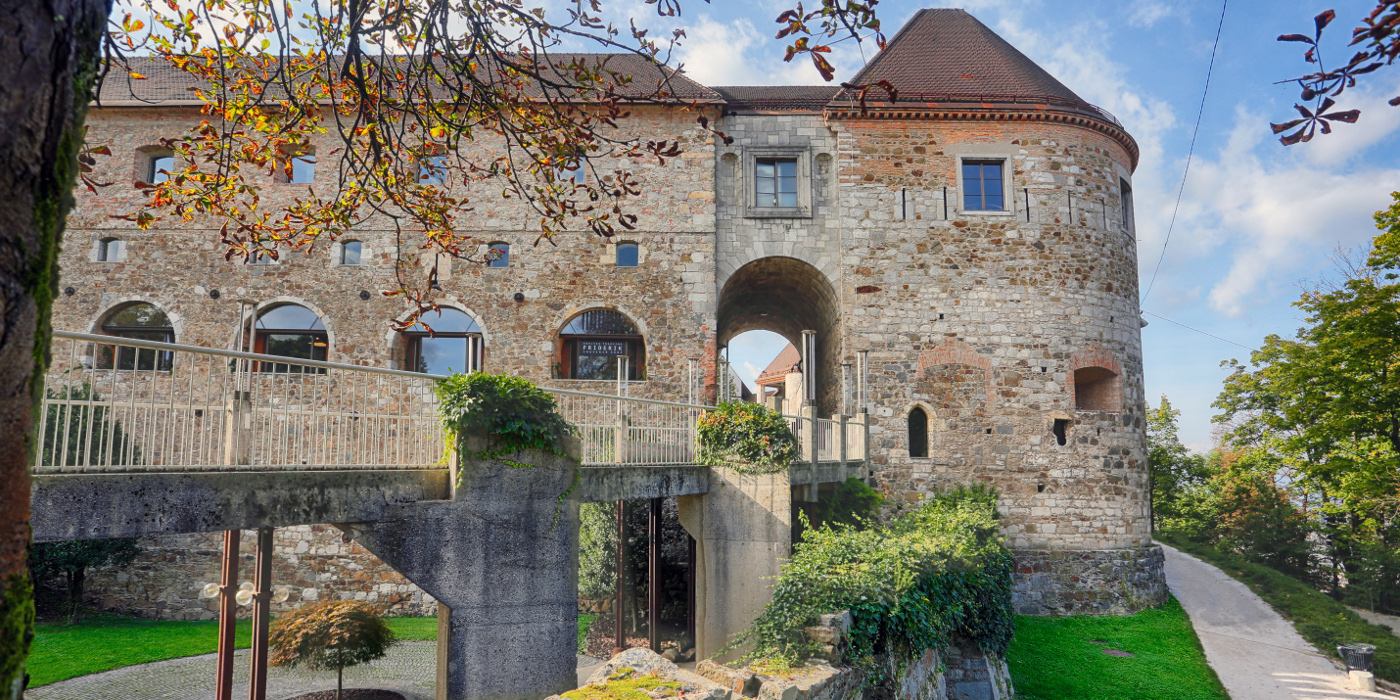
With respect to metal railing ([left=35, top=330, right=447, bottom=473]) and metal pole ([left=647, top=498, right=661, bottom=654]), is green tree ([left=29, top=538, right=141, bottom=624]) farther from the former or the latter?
metal pole ([left=647, top=498, right=661, bottom=654])

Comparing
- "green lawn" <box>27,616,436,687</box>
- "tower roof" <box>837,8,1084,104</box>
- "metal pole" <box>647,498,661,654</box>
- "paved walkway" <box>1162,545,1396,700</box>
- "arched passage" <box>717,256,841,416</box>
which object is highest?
"tower roof" <box>837,8,1084,104</box>

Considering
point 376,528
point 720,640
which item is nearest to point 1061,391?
point 720,640

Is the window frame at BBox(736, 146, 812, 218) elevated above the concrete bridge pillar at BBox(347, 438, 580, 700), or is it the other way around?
the window frame at BBox(736, 146, 812, 218)

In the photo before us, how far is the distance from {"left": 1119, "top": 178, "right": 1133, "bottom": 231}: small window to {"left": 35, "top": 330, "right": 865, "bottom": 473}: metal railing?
8616 millimetres

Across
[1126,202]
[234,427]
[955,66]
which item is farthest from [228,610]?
[1126,202]

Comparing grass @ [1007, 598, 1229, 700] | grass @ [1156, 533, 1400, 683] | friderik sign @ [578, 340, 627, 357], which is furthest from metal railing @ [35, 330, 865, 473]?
grass @ [1156, 533, 1400, 683]

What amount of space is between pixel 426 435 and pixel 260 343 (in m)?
11.7

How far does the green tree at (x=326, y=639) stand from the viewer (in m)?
10.2

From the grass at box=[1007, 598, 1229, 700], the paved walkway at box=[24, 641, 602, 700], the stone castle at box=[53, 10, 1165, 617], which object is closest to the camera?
the paved walkway at box=[24, 641, 602, 700]

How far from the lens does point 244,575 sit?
15.7 m

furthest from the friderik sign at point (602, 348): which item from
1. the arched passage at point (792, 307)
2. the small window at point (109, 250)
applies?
the small window at point (109, 250)

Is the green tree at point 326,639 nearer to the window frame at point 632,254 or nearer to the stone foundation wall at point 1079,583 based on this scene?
the window frame at point 632,254

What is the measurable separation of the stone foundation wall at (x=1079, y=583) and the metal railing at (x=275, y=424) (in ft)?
14.6

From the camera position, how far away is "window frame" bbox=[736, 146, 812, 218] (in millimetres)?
17109
